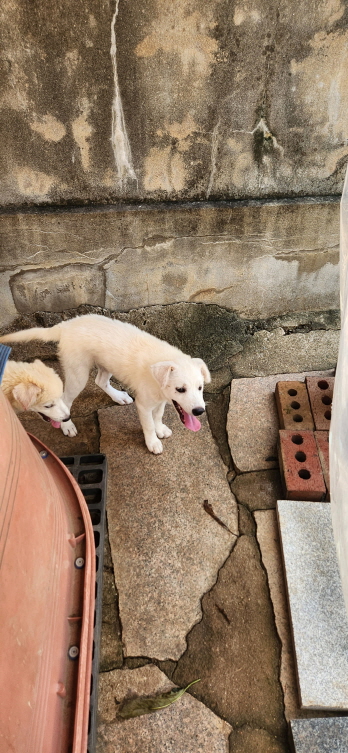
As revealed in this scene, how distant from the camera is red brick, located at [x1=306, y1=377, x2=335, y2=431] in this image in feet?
8.93

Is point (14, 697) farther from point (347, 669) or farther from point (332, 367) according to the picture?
point (332, 367)

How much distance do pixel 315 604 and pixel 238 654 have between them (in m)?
0.44

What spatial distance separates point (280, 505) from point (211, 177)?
2.19 meters

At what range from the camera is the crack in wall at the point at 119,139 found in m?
2.47

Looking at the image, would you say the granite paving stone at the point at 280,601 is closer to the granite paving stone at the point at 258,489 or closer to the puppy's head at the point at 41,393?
the granite paving stone at the point at 258,489

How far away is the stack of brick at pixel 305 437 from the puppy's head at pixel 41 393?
1.36m

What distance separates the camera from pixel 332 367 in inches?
133

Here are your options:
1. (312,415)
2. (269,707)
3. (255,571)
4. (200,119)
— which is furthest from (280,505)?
(200,119)

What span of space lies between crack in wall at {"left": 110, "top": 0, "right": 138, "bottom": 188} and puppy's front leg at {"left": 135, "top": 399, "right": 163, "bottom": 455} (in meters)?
1.57

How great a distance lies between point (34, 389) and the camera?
7.45 ft

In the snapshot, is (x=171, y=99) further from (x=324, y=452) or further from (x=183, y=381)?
(x=324, y=452)

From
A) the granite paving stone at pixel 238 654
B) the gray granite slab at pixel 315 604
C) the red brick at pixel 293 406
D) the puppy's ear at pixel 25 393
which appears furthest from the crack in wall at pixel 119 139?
the granite paving stone at pixel 238 654

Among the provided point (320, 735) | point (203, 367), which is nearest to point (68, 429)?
point (203, 367)

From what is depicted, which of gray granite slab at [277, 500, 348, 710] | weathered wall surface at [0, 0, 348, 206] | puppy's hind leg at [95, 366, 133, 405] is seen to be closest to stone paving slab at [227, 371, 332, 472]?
gray granite slab at [277, 500, 348, 710]
